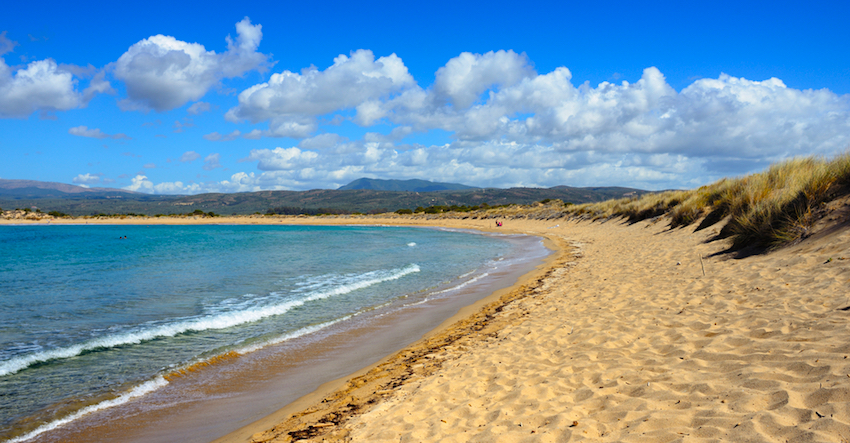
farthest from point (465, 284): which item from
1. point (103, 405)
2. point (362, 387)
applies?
point (103, 405)

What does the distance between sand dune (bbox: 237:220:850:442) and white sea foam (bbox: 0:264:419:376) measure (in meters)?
5.33

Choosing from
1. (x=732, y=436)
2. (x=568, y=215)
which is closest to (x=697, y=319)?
(x=732, y=436)

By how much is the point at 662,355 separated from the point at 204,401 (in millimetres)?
6288

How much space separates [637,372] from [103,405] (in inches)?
278

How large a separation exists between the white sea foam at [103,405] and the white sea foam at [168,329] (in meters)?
2.56

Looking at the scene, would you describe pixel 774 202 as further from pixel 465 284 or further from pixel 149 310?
pixel 149 310

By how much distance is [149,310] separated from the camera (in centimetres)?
1128

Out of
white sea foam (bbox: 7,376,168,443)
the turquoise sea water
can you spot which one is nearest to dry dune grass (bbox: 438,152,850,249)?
the turquoise sea water

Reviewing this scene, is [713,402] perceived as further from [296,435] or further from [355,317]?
[355,317]

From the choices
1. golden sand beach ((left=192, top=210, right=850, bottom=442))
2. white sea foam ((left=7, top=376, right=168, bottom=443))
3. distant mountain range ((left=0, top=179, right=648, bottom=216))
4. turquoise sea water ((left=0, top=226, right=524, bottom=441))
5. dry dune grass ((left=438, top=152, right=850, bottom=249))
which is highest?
distant mountain range ((left=0, top=179, right=648, bottom=216))

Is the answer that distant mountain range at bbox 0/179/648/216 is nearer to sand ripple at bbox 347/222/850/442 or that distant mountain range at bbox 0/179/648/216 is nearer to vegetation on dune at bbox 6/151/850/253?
vegetation on dune at bbox 6/151/850/253

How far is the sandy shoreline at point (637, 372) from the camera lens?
11.4 feet

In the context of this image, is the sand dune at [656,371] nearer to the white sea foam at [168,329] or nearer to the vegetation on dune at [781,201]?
the vegetation on dune at [781,201]

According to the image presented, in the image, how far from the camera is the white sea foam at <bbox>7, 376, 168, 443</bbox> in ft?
16.4
